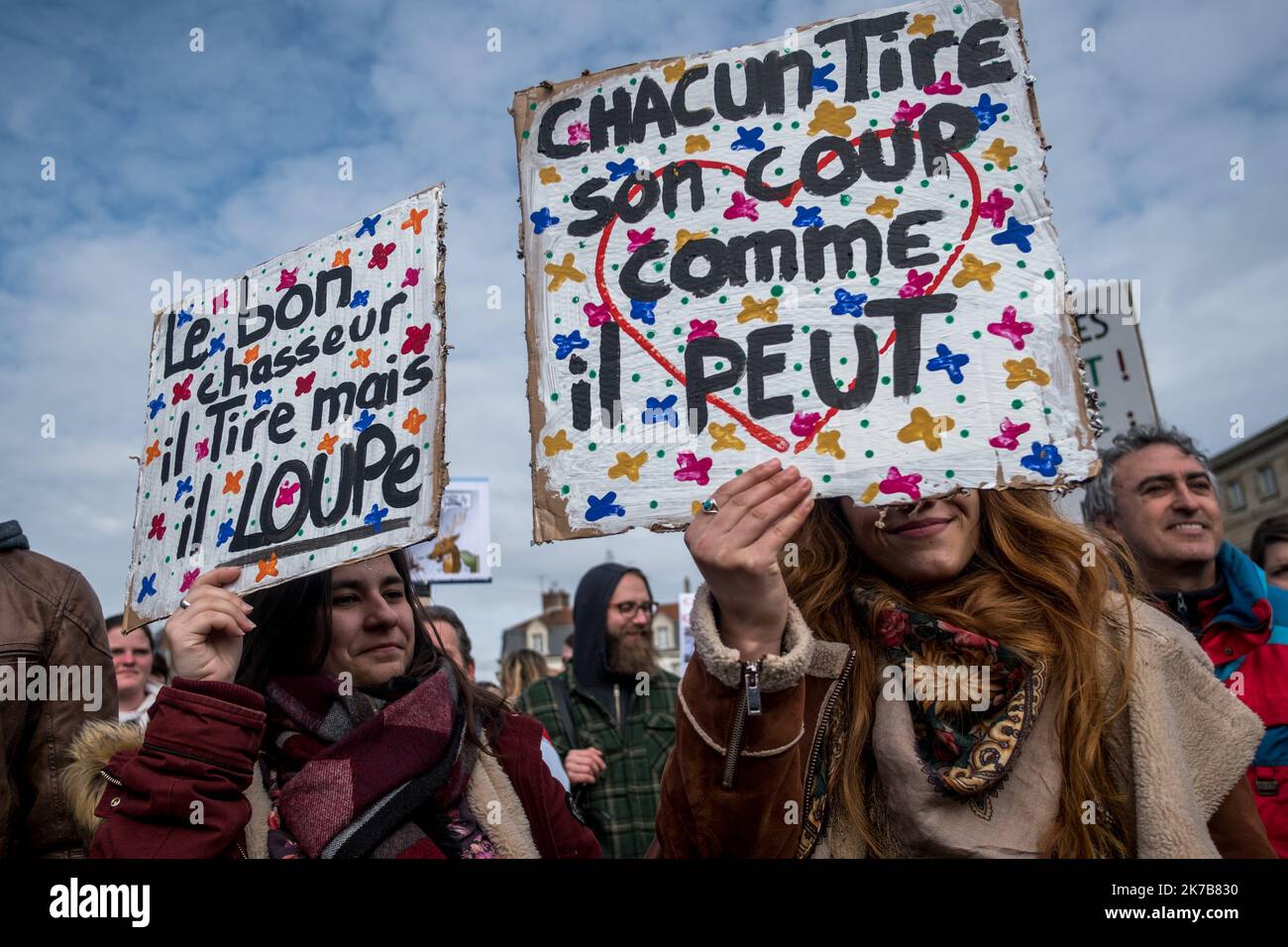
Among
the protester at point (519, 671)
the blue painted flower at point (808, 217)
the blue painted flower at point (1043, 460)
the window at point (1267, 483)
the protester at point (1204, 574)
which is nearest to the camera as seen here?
the blue painted flower at point (1043, 460)

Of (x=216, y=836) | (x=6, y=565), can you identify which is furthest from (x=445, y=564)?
(x=216, y=836)

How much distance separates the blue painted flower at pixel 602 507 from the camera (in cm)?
196

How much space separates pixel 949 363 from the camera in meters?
1.88

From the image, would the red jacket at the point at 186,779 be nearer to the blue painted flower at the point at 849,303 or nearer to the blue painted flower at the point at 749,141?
the blue painted flower at the point at 849,303

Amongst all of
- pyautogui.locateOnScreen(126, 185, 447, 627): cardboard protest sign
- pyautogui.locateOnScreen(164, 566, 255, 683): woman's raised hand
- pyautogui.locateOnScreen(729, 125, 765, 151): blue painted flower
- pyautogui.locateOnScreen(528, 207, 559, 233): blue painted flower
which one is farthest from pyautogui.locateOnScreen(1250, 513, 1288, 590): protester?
pyautogui.locateOnScreen(164, 566, 255, 683): woman's raised hand

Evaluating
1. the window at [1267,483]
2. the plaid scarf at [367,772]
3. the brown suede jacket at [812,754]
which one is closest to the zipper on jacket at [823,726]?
the brown suede jacket at [812,754]

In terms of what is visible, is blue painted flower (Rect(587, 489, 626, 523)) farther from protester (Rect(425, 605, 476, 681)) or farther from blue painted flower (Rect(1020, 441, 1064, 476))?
protester (Rect(425, 605, 476, 681))

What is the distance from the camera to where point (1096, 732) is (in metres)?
1.72

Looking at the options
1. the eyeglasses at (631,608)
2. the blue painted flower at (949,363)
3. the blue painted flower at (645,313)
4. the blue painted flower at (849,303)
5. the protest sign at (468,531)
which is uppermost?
the protest sign at (468,531)

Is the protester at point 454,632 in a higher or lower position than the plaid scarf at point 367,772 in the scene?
higher

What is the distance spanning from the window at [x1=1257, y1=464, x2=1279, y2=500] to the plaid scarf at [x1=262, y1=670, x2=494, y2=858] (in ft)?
139

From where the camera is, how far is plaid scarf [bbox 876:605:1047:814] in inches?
66.6
